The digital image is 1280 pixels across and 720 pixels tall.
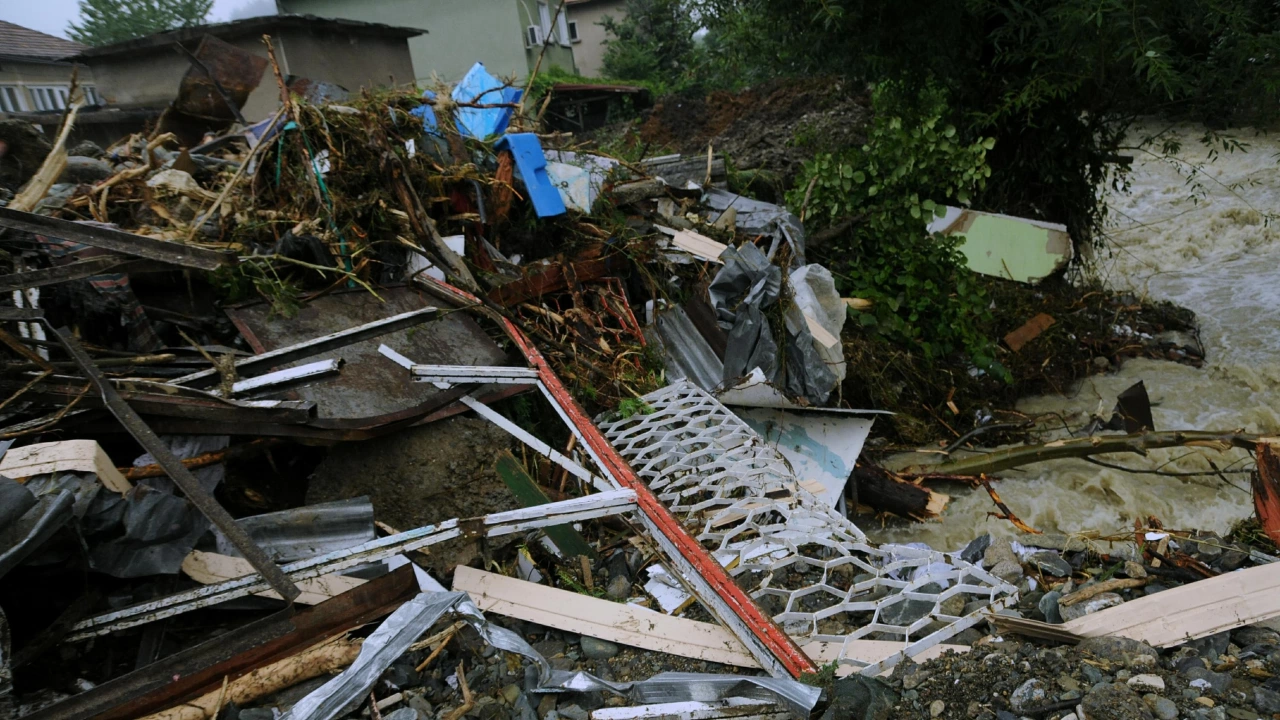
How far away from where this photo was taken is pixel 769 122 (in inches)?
Result: 486

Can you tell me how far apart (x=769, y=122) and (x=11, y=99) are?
15311 mm

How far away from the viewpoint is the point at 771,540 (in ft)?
10.4

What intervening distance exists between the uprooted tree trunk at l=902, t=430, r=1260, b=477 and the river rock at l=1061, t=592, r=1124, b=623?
2.28 meters

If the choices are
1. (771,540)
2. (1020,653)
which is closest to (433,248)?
(771,540)

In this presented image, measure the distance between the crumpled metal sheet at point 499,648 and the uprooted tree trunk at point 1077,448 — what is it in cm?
319

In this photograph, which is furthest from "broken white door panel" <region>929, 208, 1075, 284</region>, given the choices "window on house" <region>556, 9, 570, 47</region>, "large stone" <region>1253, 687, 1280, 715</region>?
"window on house" <region>556, 9, 570, 47</region>

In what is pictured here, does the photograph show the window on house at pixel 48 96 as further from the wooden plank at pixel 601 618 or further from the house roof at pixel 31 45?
the wooden plank at pixel 601 618

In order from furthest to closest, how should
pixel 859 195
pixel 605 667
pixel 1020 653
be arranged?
pixel 859 195, pixel 605 667, pixel 1020 653

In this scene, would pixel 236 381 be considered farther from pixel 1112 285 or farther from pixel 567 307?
pixel 1112 285

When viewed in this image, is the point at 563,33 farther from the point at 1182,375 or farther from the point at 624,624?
the point at 624,624

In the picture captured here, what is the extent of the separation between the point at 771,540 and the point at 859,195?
13.5ft

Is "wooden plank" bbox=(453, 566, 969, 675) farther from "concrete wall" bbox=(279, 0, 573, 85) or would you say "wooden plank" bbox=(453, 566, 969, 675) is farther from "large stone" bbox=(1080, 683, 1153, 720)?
"concrete wall" bbox=(279, 0, 573, 85)

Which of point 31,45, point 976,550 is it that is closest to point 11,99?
point 31,45

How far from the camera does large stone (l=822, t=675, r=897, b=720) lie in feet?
7.09
